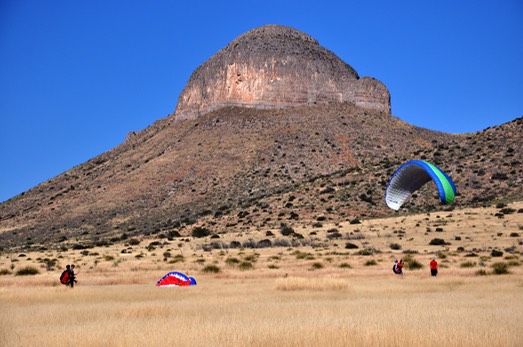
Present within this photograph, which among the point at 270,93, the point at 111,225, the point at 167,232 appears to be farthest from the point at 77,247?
the point at 270,93

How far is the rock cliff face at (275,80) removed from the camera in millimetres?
104812

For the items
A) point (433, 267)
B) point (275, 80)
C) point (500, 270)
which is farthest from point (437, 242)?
point (275, 80)

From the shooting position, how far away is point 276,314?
15852 millimetres

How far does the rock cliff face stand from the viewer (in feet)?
344

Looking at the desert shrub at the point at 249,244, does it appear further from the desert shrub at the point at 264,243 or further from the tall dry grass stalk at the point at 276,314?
the tall dry grass stalk at the point at 276,314

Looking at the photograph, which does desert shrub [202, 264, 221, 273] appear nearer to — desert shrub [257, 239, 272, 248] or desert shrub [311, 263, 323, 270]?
desert shrub [311, 263, 323, 270]

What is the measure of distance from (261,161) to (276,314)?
232 ft

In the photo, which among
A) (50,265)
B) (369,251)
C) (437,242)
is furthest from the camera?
(437,242)

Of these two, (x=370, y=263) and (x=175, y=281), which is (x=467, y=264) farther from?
(x=175, y=281)

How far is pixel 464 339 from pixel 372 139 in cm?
8149

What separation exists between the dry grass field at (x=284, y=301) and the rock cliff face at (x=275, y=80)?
6463cm

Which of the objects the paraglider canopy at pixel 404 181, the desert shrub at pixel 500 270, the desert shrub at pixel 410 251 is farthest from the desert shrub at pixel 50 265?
the paraglider canopy at pixel 404 181

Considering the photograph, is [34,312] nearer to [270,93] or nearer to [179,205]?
[179,205]

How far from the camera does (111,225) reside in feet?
256
